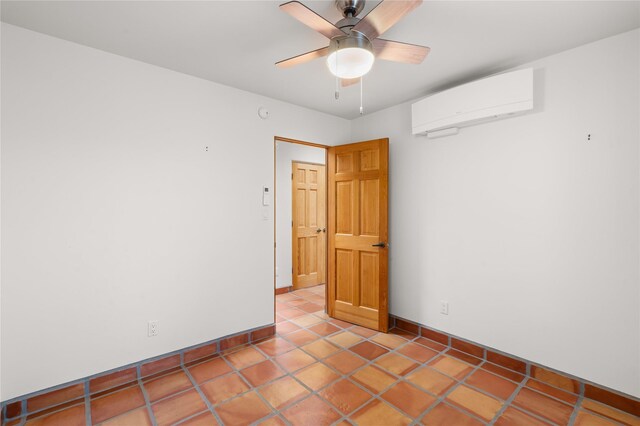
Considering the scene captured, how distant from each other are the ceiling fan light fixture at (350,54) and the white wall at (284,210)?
2992mm

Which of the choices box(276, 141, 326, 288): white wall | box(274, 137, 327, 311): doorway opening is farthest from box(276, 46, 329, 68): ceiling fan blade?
box(276, 141, 326, 288): white wall

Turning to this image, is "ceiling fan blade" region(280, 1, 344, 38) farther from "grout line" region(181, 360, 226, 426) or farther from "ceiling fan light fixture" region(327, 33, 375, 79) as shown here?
"grout line" region(181, 360, 226, 426)

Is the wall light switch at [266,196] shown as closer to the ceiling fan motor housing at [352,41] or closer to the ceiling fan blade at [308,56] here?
the ceiling fan blade at [308,56]

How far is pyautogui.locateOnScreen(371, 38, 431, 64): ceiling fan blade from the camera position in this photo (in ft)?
5.47

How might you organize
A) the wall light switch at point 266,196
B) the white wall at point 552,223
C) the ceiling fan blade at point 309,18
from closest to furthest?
the ceiling fan blade at point 309,18, the white wall at point 552,223, the wall light switch at point 266,196

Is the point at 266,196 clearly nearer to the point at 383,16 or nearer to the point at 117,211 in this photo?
the point at 117,211

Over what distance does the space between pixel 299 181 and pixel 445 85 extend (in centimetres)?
262

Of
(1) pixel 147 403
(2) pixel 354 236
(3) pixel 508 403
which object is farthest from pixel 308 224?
(3) pixel 508 403

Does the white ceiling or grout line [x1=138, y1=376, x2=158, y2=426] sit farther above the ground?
the white ceiling

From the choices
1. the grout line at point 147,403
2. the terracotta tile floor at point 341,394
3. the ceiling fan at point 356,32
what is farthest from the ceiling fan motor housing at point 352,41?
the grout line at point 147,403

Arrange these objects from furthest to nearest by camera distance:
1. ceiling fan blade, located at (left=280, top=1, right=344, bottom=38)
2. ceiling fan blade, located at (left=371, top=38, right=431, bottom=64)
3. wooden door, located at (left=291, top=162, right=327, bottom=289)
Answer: wooden door, located at (left=291, top=162, right=327, bottom=289)
ceiling fan blade, located at (left=371, top=38, right=431, bottom=64)
ceiling fan blade, located at (left=280, top=1, right=344, bottom=38)

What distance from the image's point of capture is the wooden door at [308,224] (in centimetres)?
479

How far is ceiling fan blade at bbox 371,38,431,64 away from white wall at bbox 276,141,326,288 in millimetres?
2907

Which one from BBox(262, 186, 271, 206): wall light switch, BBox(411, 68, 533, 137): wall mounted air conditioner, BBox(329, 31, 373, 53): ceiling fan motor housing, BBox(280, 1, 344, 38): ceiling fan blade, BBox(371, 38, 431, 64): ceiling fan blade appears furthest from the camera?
BBox(262, 186, 271, 206): wall light switch
